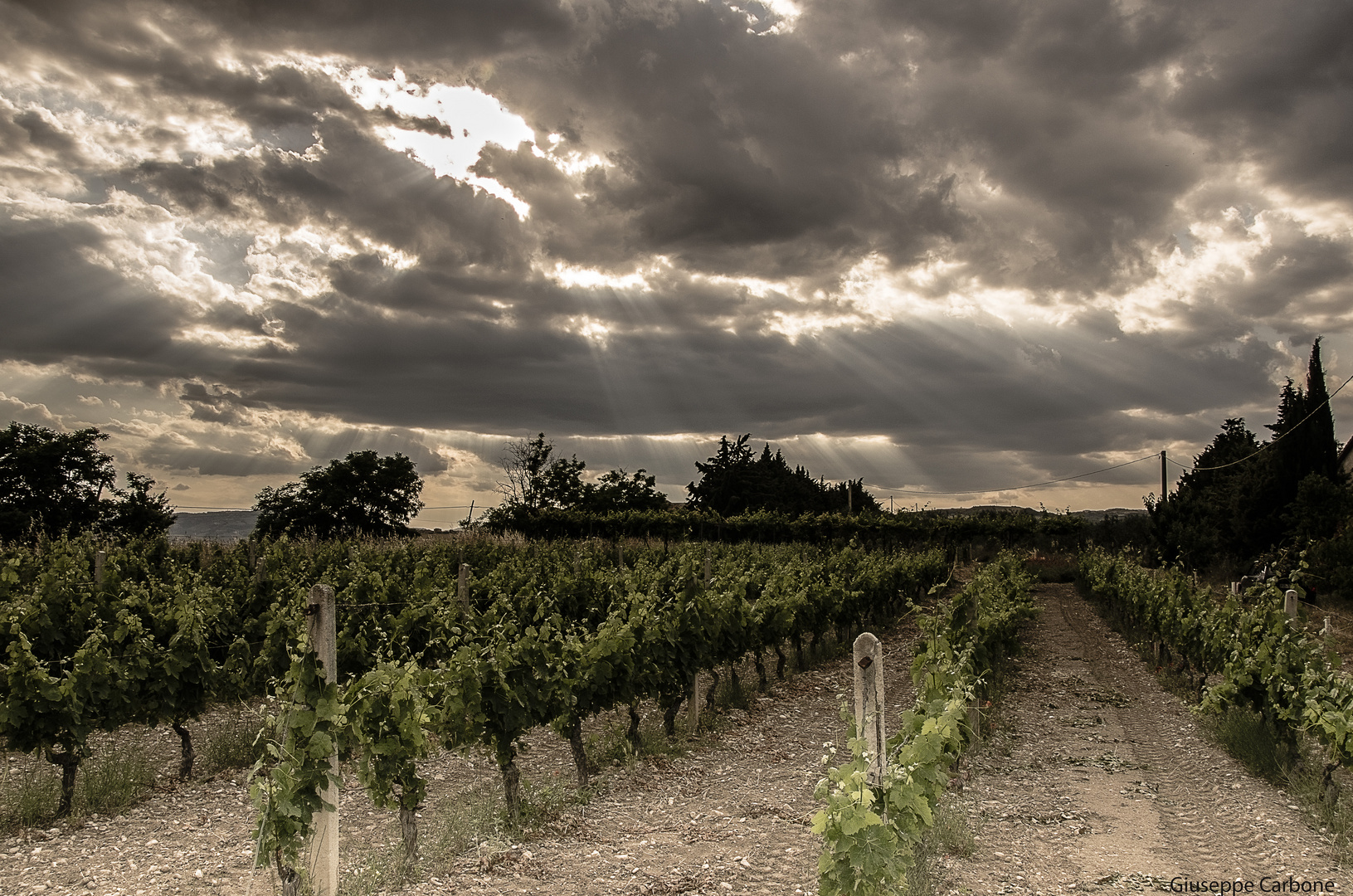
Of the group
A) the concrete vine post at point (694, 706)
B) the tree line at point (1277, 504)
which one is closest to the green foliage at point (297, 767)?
the concrete vine post at point (694, 706)

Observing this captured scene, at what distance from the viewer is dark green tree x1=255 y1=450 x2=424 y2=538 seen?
36.2 m

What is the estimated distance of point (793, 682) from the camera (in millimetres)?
10742

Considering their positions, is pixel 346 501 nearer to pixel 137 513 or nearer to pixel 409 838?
pixel 137 513

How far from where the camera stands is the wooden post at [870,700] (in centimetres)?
356

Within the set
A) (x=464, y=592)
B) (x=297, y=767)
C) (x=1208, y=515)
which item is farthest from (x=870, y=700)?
(x=1208, y=515)

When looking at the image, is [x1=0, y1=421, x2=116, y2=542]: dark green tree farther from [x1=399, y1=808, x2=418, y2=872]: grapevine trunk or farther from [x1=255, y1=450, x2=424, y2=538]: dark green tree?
[x1=399, y1=808, x2=418, y2=872]: grapevine trunk

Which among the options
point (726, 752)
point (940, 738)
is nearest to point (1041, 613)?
point (726, 752)

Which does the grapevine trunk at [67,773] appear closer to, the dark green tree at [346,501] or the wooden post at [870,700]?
the wooden post at [870,700]

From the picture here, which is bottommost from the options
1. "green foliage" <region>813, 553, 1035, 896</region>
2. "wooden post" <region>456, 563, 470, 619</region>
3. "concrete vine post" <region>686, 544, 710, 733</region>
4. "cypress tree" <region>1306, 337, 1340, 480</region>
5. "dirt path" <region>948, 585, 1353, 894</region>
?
"dirt path" <region>948, 585, 1353, 894</region>

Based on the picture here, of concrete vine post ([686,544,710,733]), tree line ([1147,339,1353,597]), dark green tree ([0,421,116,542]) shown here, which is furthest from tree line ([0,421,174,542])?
tree line ([1147,339,1353,597])

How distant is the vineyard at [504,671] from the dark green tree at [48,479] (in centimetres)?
1672

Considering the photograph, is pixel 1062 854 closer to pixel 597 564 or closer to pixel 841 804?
pixel 841 804

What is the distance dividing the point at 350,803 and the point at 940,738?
4.18m

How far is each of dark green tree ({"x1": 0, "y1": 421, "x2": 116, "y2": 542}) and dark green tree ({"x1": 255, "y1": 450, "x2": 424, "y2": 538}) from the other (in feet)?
24.2
